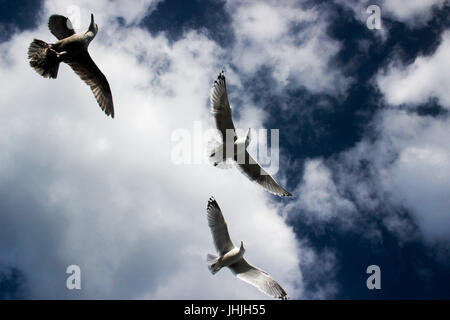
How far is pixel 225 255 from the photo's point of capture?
796cm

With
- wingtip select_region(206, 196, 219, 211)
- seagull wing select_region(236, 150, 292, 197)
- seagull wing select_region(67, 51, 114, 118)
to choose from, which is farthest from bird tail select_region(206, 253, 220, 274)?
seagull wing select_region(67, 51, 114, 118)

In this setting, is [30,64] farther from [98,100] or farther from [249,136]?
[249,136]

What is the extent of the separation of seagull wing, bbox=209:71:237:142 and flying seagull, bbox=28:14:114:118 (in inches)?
88.4

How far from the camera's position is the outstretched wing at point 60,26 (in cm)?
679

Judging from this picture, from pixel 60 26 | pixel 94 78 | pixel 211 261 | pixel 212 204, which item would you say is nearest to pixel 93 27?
pixel 60 26

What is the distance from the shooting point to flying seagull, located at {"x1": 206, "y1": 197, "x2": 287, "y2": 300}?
7938mm

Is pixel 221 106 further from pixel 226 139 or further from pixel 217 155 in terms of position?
pixel 217 155

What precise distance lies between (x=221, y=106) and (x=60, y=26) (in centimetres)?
Result: 339

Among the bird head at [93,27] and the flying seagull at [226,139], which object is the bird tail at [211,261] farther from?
the bird head at [93,27]

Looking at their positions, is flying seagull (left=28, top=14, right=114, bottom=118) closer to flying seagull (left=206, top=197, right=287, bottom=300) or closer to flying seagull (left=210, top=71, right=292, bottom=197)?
flying seagull (left=210, top=71, right=292, bottom=197)
